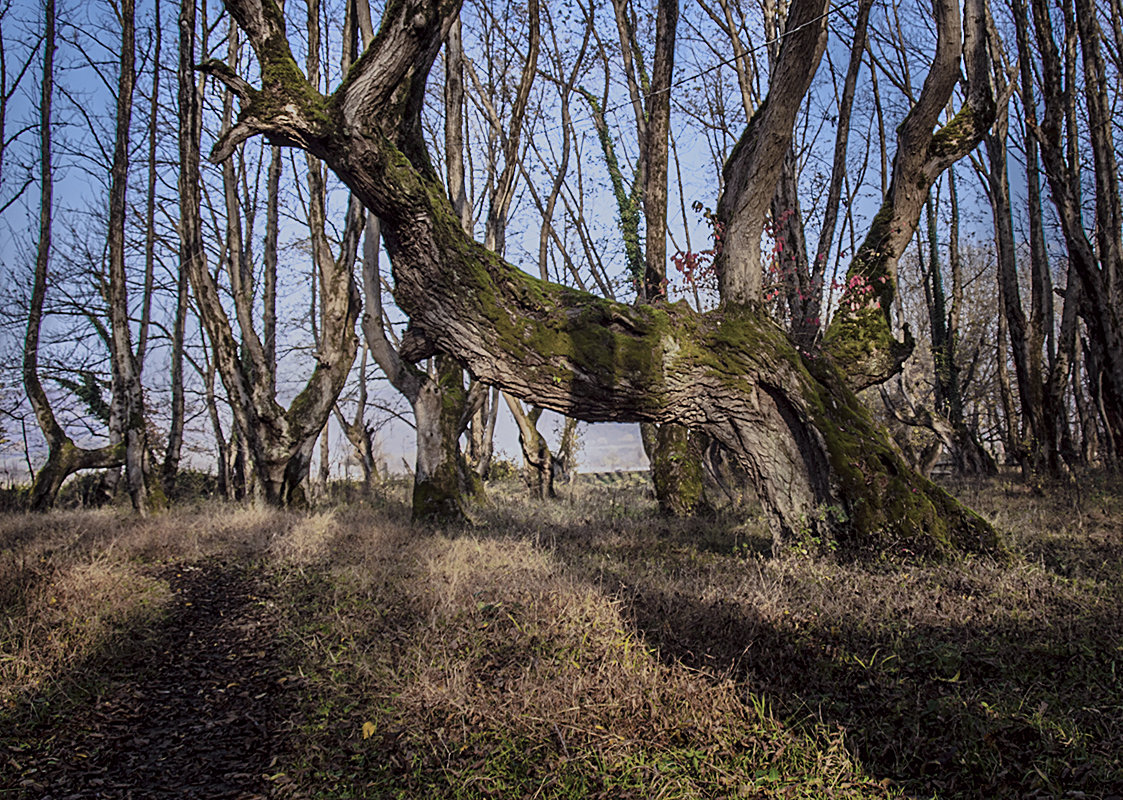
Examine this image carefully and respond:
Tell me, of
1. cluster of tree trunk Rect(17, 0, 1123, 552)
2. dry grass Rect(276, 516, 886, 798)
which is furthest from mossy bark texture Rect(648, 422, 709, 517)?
dry grass Rect(276, 516, 886, 798)

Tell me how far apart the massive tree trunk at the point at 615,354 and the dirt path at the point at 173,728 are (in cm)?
294

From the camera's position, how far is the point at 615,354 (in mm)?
5664

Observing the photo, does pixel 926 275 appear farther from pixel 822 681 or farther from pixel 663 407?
pixel 822 681

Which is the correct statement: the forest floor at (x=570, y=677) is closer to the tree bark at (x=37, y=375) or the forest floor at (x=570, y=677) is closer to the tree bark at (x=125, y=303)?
the tree bark at (x=125, y=303)

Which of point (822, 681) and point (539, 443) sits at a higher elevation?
point (539, 443)

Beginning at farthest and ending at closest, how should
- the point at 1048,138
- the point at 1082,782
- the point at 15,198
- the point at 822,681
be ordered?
the point at 15,198 < the point at 1048,138 < the point at 822,681 < the point at 1082,782

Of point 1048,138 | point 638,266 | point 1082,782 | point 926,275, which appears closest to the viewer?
point 1082,782

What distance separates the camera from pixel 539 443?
48.9ft

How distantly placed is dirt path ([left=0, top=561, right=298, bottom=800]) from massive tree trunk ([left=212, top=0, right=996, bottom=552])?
2.94m

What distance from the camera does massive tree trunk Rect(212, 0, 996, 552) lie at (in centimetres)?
536

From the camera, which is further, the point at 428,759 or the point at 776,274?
the point at 776,274


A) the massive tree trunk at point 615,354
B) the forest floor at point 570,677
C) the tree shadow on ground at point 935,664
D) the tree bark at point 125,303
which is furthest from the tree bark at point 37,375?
the tree shadow on ground at point 935,664

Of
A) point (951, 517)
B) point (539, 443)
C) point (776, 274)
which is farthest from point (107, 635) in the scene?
point (539, 443)

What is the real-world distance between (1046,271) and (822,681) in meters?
10.2
